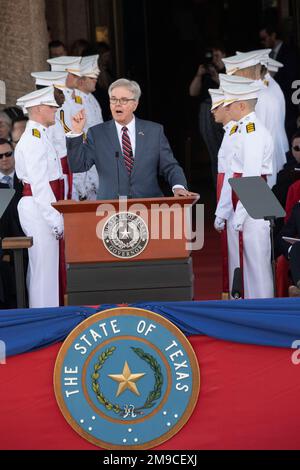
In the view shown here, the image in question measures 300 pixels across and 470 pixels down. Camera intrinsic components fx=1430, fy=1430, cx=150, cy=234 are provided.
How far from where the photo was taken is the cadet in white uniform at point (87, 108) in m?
10.1

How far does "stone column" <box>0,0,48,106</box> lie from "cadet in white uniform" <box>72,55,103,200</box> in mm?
1298

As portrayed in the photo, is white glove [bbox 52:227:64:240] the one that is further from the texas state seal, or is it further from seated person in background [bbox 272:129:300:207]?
the texas state seal

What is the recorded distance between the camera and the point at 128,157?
307 inches

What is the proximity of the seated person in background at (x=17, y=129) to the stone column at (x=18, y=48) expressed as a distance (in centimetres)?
194

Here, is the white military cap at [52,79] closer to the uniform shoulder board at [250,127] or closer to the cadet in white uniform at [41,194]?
the cadet in white uniform at [41,194]

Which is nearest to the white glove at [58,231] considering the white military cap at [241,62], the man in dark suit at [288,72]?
the white military cap at [241,62]

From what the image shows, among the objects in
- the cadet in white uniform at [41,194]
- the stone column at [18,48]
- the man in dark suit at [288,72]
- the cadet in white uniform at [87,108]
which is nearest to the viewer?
the cadet in white uniform at [41,194]

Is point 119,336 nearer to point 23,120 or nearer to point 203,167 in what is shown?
point 23,120

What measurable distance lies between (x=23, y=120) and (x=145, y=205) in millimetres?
3401

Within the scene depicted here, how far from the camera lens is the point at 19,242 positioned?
7.32 m

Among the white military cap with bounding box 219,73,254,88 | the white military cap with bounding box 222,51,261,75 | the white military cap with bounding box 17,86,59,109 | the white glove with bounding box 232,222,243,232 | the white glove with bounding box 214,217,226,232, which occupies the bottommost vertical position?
the white glove with bounding box 214,217,226,232

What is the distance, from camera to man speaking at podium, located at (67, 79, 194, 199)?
7.74 meters

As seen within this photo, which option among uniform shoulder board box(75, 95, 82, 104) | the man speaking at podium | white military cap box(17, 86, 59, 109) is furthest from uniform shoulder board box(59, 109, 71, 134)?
the man speaking at podium

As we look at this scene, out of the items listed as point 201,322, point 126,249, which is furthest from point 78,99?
point 201,322
